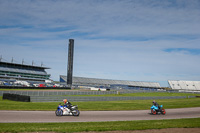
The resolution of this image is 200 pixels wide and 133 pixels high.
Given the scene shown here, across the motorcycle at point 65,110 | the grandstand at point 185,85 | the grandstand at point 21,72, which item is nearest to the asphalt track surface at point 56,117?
the motorcycle at point 65,110

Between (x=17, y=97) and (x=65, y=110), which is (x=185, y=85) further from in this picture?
(x=65, y=110)

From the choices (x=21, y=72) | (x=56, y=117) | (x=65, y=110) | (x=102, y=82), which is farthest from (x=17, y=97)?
(x=102, y=82)

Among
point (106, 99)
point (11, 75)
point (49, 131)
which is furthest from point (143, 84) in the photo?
point (49, 131)

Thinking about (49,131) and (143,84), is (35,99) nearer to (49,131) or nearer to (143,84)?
(49,131)

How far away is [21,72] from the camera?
130500 millimetres

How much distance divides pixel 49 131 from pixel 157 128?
6028 mm

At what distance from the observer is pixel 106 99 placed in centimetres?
3944

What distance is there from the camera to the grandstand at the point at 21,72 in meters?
121

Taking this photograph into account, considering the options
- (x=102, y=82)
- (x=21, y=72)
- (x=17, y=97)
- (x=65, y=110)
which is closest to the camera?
(x=65, y=110)

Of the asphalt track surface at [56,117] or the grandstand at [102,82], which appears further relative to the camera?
the grandstand at [102,82]

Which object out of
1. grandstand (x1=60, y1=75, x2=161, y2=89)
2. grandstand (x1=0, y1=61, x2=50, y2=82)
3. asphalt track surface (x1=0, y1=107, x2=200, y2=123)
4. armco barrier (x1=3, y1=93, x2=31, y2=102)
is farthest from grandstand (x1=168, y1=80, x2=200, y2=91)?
asphalt track surface (x1=0, y1=107, x2=200, y2=123)

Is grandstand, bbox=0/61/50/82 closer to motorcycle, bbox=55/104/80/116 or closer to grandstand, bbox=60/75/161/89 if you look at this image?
grandstand, bbox=60/75/161/89

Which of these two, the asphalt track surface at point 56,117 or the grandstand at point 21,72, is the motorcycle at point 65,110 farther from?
the grandstand at point 21,72

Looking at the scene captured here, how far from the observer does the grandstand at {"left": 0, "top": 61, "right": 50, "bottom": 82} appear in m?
121
